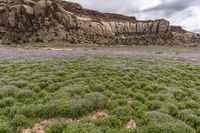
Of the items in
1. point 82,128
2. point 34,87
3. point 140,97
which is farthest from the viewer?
point 34,87

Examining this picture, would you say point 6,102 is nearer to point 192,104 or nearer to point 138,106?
point 138,106

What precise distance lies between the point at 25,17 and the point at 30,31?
11.6 metres

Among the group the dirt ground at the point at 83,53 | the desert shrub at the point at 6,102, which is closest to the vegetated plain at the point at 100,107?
the desert shrub at the point at 6,102

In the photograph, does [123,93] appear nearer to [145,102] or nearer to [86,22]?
[145,102]

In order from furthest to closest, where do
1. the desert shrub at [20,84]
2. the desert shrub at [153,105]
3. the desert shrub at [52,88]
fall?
1. the desert shrub at [20,84]
2. the desert shrub at [52,88]
3. the desert shrub at [153,105]

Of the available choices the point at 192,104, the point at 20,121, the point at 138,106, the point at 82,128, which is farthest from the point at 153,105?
the point at 20,121

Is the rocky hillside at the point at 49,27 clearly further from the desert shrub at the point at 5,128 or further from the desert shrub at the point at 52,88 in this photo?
the desert shrub at the point at 5,128

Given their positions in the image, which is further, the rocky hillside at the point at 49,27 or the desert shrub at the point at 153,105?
the rocky hillside at the point at 49,27

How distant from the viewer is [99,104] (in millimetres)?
10680

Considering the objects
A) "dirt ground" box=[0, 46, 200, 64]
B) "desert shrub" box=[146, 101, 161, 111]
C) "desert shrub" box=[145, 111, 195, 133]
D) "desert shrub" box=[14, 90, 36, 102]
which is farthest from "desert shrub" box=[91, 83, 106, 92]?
"dirt ground" box=[0, 46, 200, 64]

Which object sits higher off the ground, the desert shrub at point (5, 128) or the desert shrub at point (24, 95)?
the desert shrub at point (24, 95)

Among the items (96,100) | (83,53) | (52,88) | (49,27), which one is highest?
(49,27)

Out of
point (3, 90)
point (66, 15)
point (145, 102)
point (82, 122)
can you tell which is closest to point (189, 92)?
point (145, 102)

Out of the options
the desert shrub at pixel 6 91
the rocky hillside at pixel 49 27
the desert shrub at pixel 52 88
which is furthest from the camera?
the rocky hillside at pixel 49 27
